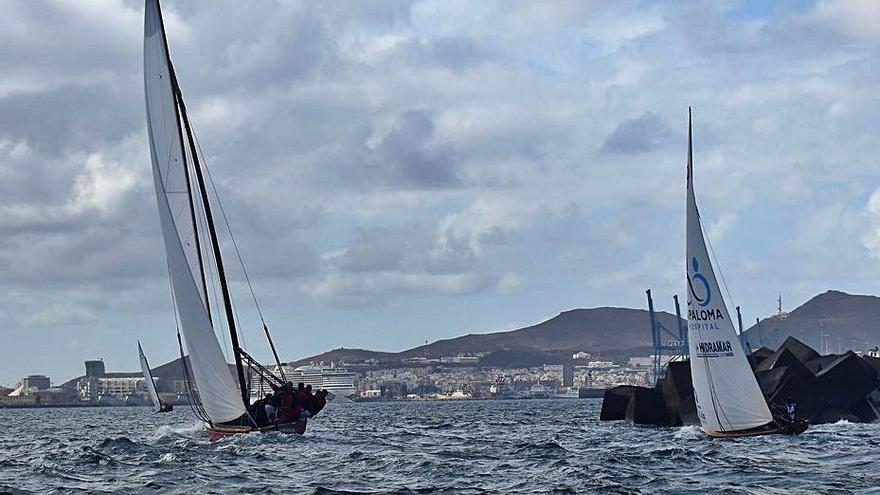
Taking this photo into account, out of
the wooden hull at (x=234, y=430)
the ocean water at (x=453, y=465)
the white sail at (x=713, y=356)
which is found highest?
the white sail at (x=713, y=356)

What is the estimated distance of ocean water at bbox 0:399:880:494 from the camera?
36250 mm

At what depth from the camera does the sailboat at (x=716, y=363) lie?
179ft

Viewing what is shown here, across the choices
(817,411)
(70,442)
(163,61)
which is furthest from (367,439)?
(817,411)

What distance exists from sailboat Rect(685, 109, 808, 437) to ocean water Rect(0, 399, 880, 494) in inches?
36.2

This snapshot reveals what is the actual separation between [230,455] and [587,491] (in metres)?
16.5

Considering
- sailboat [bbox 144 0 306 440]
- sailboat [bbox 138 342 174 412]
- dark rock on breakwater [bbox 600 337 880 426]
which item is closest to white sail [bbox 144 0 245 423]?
sailboat [bbox 144 0 306 440]

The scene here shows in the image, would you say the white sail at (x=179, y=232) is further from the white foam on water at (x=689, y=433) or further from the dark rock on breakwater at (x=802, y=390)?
the dark rock on breakwater at (x=802, y=390)

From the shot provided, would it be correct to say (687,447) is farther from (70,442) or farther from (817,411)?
(70,442)

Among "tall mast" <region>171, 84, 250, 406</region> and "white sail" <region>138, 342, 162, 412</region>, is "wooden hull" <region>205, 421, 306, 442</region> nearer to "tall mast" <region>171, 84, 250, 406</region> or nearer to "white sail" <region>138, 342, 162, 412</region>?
"tall mast" <region>171, 84, 250, 406</region>

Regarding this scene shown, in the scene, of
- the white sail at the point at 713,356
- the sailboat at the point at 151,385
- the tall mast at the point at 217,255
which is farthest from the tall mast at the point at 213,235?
the sailboat at the point at 151,385

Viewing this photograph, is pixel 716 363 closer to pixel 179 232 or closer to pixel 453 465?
pixel 453 465

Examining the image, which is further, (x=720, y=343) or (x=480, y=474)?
(x=720, y=343)

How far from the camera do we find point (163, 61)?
177ft

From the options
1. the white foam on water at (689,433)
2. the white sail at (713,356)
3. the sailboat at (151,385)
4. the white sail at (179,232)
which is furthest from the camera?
the sailboat at (151,385)
